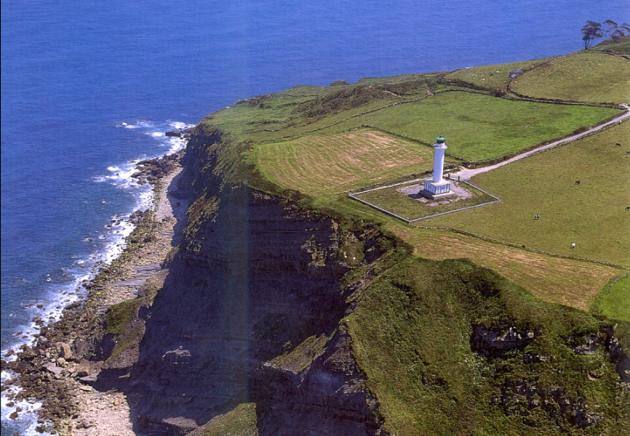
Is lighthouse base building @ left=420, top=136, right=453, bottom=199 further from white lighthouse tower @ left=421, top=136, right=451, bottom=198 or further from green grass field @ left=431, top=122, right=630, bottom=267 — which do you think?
green grass field @ left=431, top=122, right=630, bottom=267

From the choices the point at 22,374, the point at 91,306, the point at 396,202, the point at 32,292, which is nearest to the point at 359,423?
the point at 396,202

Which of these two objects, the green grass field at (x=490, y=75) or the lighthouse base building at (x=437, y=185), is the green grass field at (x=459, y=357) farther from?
the green grass field at (x=490, y=75)

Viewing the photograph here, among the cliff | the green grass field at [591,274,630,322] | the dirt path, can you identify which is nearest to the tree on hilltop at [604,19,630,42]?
the dirt path

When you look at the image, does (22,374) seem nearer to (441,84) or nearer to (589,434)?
(589,434)

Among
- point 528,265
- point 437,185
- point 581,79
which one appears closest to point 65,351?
point 437,185

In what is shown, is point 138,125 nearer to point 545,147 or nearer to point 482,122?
point 482,122
